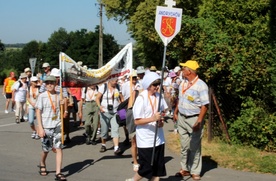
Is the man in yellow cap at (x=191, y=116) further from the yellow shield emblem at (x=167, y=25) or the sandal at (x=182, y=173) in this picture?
the yellow shield emblem at (x=167, y=25)

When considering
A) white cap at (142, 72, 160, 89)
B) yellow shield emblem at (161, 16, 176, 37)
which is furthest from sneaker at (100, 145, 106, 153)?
white cap at (142, 72, 160, 89)

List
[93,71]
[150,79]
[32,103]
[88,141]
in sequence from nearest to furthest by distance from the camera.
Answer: [150,79], [93,71], [88,141], [32,103]

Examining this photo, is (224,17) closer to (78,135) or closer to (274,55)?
(274,55)

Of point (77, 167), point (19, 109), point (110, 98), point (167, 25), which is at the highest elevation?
point (167, 25)

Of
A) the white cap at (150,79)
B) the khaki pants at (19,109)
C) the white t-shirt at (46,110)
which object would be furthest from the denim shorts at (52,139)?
the khaki pants at (19,109)

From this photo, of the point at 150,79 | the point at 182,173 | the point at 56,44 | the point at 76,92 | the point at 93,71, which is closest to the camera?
the point at 150,79

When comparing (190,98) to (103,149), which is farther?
(103,149)

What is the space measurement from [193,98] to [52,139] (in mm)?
2443

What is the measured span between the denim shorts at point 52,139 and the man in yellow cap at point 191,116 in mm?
2053

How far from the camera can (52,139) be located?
748 centimetres

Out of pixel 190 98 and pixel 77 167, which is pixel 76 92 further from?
pixel 190 98

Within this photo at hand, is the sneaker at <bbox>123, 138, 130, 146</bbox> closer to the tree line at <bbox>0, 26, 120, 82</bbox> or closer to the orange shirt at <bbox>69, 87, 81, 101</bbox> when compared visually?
the orange shirt at <bbox>69, 87, 81, 101</bbox>

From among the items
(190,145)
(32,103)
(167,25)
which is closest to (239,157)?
(190,145)

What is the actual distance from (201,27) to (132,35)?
31596 millimetres
